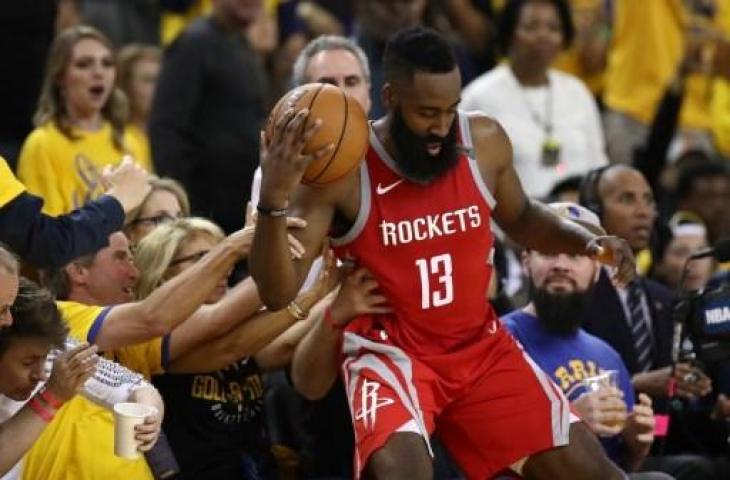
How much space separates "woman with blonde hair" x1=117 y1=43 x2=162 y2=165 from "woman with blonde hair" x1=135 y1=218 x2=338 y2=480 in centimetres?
355

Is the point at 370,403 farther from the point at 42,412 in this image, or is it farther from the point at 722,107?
the point at 722,107

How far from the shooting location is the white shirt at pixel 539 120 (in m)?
9.39

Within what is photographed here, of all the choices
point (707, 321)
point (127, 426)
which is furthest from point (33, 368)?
point (707, 321)

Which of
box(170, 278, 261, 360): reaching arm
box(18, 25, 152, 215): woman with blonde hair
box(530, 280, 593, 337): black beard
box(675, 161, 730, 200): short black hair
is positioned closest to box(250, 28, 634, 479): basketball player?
box(170, 278, 261, 360): reaching arm

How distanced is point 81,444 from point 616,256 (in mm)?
1936

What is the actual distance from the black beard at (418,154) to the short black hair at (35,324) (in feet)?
4.06

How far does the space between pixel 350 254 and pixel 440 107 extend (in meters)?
0.60

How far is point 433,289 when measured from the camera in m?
5.75

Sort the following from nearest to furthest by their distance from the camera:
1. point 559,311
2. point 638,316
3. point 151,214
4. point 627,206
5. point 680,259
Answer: point 559,311
point 151,214
point 638,316
point 627,206
point 680,259

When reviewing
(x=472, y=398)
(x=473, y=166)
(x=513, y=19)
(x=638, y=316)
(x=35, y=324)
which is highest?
(x=513, y=19)

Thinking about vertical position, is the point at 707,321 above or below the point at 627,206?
below

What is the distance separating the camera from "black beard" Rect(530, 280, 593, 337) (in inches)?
271

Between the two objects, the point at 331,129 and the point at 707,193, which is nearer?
the point at 331,129

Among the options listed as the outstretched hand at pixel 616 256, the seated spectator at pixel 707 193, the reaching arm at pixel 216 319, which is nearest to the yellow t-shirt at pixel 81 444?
the reaching arm at pixel 216 319
